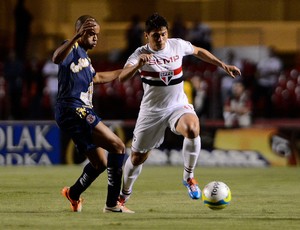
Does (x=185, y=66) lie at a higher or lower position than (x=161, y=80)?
lower

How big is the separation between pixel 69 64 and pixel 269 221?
269 cm

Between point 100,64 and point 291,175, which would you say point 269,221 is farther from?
point 100,64

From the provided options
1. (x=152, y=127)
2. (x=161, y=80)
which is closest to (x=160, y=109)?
(x=152, y=127)

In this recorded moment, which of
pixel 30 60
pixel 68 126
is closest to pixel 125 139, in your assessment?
pixel 30 60

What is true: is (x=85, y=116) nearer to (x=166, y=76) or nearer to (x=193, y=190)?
(x=166, y=76)

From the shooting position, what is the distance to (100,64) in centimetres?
2370

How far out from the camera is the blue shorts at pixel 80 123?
9.80 meters

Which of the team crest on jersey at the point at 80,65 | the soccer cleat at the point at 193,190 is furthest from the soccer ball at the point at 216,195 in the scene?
the team crest on jersey at the point at 80,65

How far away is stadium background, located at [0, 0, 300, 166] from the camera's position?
62.3 ft

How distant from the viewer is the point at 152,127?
10719 mm

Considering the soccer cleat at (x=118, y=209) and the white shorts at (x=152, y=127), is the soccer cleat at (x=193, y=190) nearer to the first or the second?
the white shorts at (x=152, y=127)

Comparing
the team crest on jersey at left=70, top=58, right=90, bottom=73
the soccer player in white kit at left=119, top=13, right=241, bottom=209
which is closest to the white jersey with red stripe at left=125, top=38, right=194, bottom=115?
the soccer player in white kit at left=119, top=13, right=241, bottom=209

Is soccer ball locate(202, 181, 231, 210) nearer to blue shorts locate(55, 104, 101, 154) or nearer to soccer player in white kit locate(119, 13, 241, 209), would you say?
soccer player in white kit locate(119, 13, 241, 209)

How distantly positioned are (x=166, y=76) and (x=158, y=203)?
167cm
